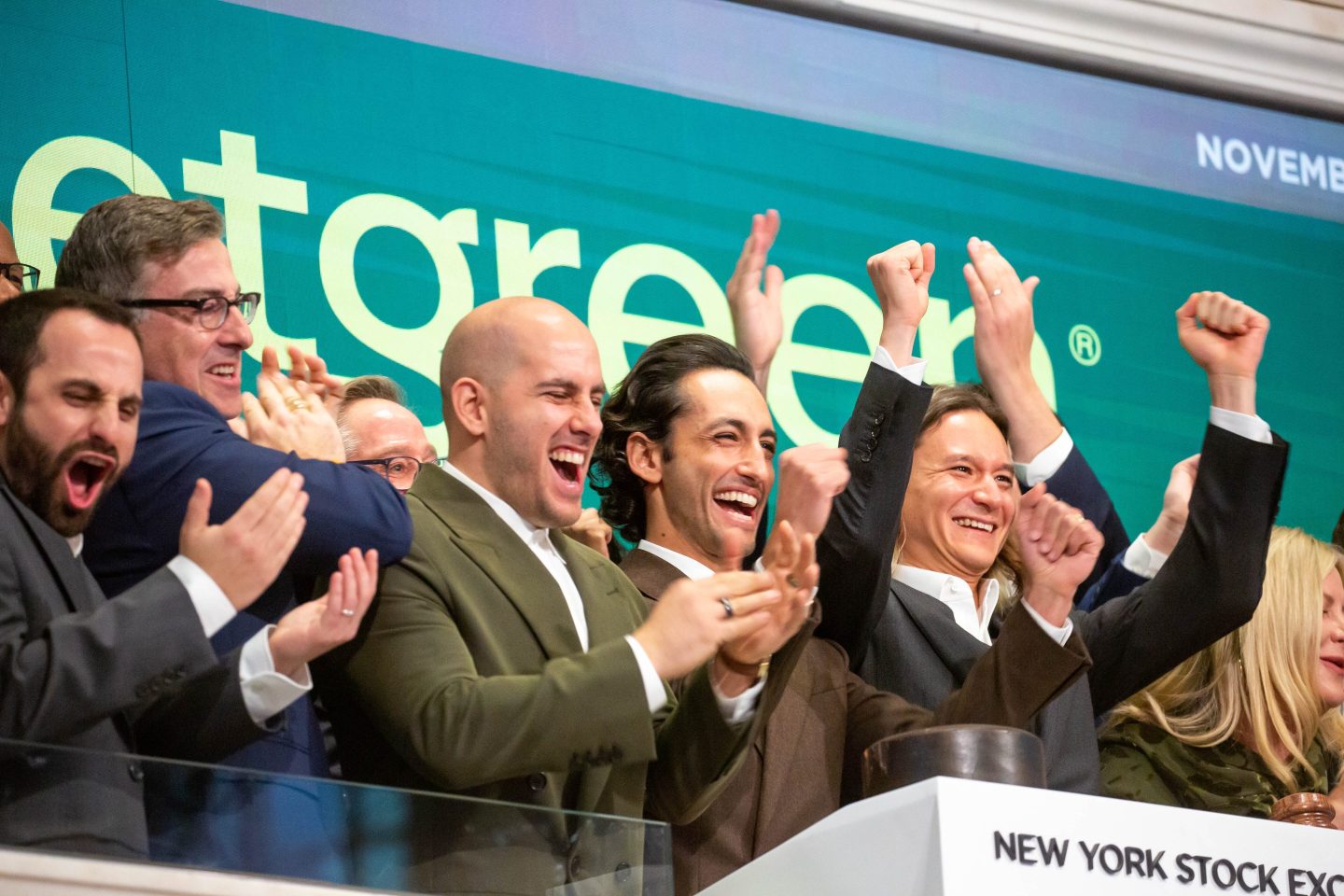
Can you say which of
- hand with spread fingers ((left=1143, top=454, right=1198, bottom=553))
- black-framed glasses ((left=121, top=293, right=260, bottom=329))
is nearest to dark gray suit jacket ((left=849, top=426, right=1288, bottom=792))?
hand with spread fingers ((left=1143, top=454, right=1198, bottom=553))

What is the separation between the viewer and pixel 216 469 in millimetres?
2459

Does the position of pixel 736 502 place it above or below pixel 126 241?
below

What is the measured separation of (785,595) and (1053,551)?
57 cm

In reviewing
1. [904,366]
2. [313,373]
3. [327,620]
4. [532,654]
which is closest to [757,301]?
[904,366]

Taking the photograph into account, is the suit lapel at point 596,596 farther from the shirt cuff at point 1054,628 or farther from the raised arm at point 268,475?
the shirt cuff at point 1054,628

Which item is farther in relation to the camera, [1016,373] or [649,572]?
[1016,373]

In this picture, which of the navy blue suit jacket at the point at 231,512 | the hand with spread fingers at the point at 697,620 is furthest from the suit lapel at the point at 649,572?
the navy blue suit jacket at the point at 231,512

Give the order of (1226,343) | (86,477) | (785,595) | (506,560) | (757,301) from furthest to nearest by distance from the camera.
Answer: (757,301), (1226,343), (506,560), (785,595), (86,477)

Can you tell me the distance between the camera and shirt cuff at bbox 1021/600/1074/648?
2.86m

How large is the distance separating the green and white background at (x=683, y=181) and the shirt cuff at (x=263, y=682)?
1.52 meters

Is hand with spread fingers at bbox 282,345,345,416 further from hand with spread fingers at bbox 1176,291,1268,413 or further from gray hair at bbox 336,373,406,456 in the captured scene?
hand with spread fingers at bbox 1176,291,1268,413

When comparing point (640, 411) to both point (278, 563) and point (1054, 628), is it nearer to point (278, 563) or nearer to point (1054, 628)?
point (1054, 628)

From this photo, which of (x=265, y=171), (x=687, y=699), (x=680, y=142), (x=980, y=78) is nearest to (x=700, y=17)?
(x=680, y=142)

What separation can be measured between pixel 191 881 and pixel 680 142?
2824mm
